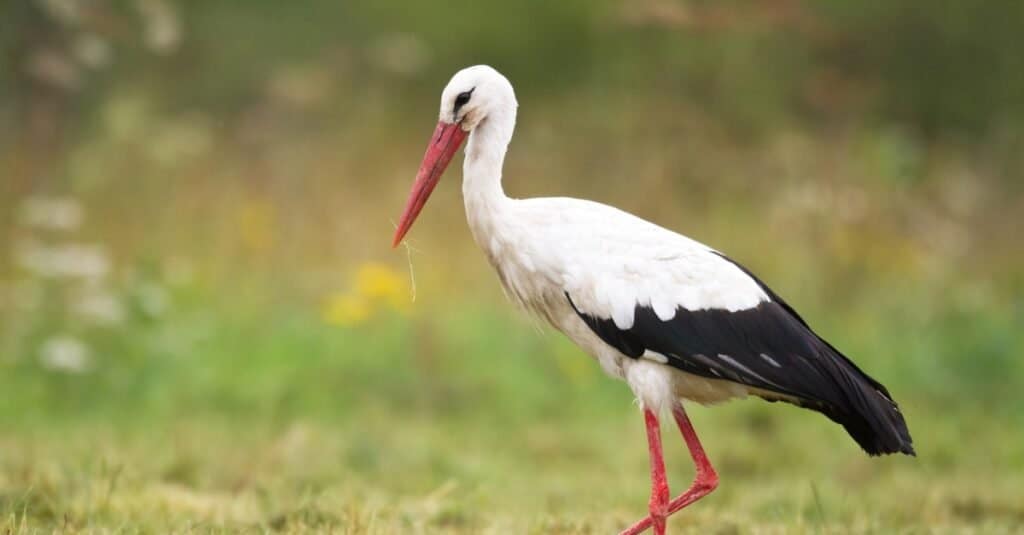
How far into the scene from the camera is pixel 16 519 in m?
4.45

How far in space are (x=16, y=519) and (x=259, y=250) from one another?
4623mm

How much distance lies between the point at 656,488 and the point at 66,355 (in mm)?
3944

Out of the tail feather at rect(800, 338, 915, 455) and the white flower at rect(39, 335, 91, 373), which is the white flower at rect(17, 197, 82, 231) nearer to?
the white flower at rect(39, 335, 91, 373)

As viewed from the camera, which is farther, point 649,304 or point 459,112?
point 459,112

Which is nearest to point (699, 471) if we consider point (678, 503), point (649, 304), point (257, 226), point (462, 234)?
point (678, 503)

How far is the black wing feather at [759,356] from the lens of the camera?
425 centimetres

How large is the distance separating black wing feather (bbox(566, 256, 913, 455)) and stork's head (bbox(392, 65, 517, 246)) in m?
0.55

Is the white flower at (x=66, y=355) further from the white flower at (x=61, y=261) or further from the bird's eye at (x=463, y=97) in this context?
the bird's eye at (x=463, y=97)

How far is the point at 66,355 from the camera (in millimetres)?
7312

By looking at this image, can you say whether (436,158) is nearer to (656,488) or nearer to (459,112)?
(459,112)

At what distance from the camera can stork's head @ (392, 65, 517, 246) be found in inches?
174

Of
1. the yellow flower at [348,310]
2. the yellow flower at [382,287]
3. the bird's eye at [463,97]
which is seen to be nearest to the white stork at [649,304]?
the bird's eye at [463,97]

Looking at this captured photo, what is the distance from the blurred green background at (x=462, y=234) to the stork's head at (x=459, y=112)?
1290 mm

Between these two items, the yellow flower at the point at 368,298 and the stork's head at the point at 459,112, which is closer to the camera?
the stork's head at the point at 459,112
